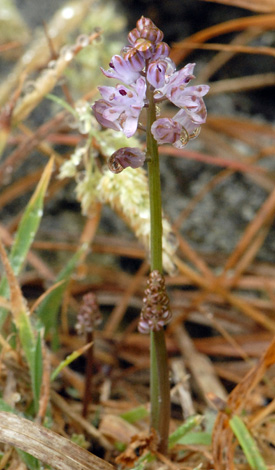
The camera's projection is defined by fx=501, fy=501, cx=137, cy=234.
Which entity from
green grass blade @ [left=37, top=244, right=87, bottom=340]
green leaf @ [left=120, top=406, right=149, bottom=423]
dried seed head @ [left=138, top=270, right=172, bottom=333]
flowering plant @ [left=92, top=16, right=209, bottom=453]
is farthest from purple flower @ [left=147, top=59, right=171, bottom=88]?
green leaf @ [left=120, top=406, right=149, bottom=423]

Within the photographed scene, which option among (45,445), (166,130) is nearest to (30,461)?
(45,445)

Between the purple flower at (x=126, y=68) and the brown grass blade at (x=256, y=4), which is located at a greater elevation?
the brown grass blade at (x=256, y=4)

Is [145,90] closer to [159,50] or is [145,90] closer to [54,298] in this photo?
[159,50]

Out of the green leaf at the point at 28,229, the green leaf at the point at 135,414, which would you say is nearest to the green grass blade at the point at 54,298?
the green leaf at the point at 28,229

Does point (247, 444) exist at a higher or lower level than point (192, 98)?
lower

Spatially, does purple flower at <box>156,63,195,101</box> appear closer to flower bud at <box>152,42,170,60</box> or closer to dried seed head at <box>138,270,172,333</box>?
flower bud at <box>152,42,170,60</box>

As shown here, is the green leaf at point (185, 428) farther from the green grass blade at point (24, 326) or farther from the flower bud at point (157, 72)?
the flower bud at point (157, 72)
